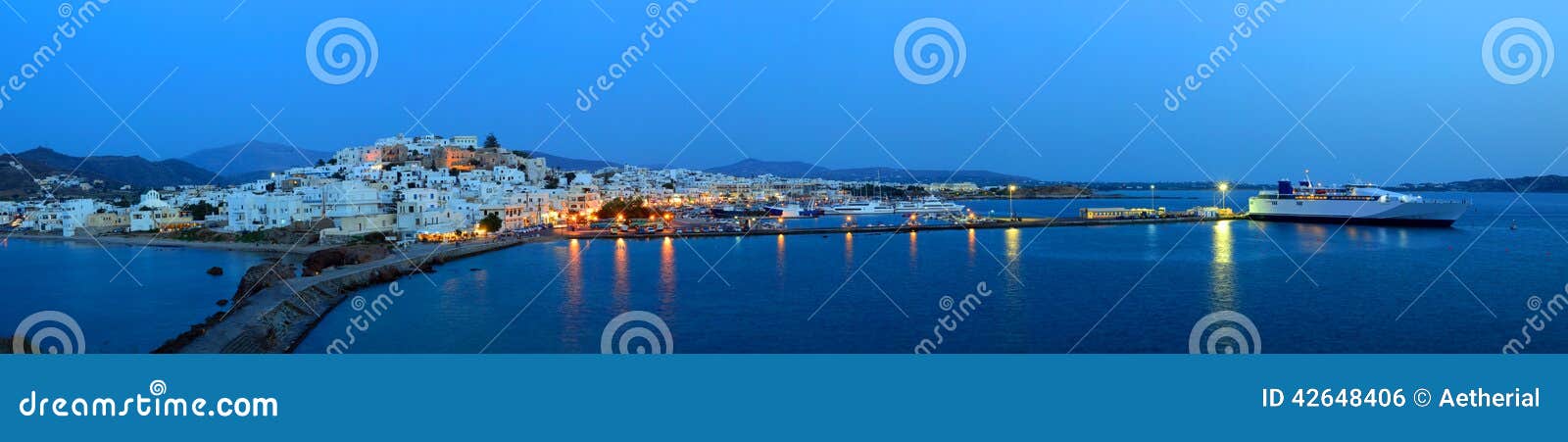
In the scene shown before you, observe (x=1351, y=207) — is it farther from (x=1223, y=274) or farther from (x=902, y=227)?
(x=1223, y=274)

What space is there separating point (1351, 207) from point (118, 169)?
42608 millimetres

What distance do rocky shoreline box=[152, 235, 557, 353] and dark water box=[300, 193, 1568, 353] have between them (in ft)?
0.73

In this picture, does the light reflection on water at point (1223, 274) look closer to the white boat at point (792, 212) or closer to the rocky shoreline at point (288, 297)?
the rocky shoreline at point (288, 297)

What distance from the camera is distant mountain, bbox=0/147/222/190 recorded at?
28416 mm

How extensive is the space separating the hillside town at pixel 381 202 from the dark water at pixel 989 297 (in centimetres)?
213

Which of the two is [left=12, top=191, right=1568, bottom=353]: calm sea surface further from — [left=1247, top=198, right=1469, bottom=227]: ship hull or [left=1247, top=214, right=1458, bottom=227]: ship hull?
[left=1247, top=214, right=1458, bottom=227]: ship hull

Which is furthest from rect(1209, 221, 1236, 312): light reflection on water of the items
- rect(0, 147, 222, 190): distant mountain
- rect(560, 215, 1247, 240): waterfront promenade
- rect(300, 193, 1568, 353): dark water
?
rect(0, 147, 222, 190): distant mountain

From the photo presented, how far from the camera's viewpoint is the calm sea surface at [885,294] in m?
5.91

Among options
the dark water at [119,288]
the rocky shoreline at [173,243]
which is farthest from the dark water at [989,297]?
the rocky shoreline at [173,243]

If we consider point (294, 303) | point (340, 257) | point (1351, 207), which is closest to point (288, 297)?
point (294, 303)

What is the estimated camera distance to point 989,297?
7.73 metres

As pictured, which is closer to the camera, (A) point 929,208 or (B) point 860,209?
(A) point 929,208

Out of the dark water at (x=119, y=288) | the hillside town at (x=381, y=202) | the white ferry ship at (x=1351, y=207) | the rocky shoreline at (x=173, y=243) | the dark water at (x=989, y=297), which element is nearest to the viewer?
the dark water at (x=989, y=297)

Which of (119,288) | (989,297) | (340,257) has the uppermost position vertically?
(340,257)
